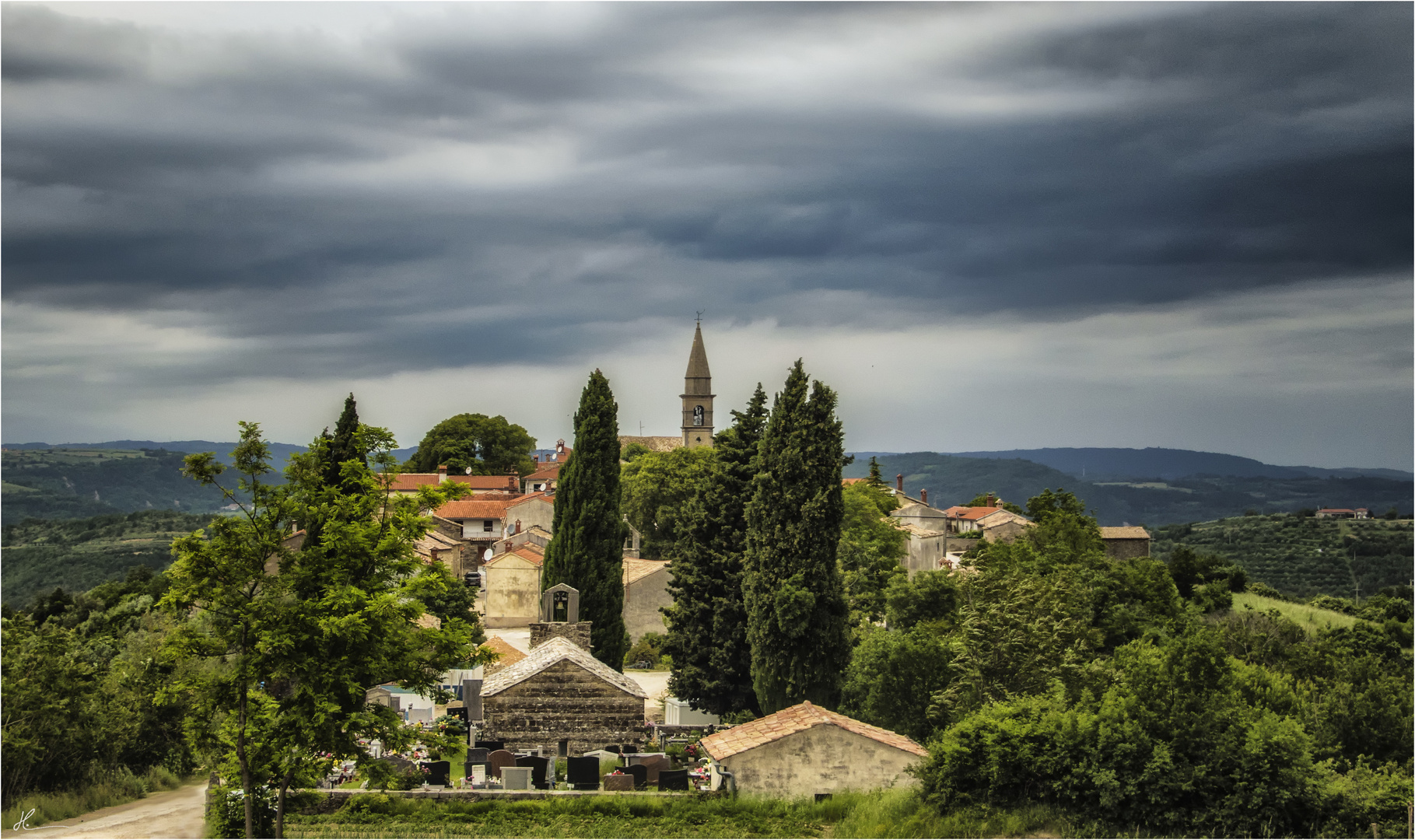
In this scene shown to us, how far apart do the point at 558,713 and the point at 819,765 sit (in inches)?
289

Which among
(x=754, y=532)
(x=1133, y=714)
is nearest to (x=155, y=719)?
(x=754, y=532)

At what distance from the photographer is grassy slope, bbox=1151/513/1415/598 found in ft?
294

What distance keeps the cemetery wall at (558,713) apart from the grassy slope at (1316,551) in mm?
68920

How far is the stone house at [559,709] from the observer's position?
26984mm

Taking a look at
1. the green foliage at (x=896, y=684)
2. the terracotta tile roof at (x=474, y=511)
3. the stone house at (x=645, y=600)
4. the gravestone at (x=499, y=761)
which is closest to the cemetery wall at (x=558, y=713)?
the gravestone at (x=499, y=761)

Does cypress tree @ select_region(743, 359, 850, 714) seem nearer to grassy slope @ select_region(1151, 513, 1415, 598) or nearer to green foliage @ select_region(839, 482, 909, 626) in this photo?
green foliage @ select_region(839, 482, 909, 626)

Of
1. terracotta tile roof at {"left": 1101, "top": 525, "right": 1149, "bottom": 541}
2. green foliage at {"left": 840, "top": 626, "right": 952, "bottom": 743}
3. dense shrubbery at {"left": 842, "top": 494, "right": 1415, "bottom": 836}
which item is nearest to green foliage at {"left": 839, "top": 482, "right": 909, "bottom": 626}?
dense shrubbery at {"left": 842, "top": 494, "right": 1415, "bottom": 836}

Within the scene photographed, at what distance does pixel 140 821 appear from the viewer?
2238 centimetres

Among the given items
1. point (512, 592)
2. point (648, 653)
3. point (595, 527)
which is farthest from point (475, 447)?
point (595, 527)

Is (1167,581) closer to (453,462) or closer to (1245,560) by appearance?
(1245,560)

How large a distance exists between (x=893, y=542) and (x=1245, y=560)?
5703 cm

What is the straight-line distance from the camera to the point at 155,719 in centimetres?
2803

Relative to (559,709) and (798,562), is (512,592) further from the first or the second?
(559,709)

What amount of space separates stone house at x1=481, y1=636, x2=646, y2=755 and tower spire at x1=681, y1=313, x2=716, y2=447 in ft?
303
